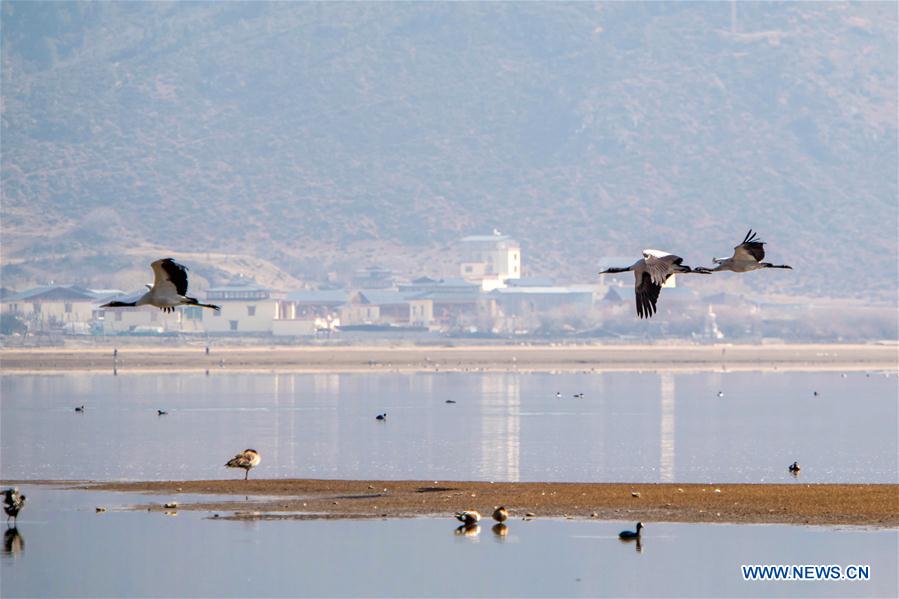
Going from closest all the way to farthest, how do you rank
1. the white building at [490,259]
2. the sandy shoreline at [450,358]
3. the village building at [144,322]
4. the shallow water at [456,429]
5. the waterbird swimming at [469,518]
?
the waterbird swimming at [469,518] < the shallow water at [456,429] < the sandy shoreline at [450,358] < the village building at [144,322] < the white building at [490,259]

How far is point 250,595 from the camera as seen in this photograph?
23.0 m

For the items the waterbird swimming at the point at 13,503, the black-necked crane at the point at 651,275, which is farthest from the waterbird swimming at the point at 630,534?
the waterbird swimming at the point at 13,503

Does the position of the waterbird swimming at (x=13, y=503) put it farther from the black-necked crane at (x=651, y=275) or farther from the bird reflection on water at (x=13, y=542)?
the black-necked crane at (x=651, y=275)

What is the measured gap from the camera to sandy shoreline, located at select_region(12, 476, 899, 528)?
95.3ft

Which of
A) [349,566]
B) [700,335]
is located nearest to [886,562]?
[349,566]

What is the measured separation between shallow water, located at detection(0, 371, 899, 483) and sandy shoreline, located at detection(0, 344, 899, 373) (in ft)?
47.7

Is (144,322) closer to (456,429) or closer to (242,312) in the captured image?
(242,312)

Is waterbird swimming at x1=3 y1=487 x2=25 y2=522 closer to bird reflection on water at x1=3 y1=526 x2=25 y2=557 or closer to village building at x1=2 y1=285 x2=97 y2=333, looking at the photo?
bird reflection on water at x1=3 y1=526 x2=25 y2=557

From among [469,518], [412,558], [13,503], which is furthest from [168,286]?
[13,503]

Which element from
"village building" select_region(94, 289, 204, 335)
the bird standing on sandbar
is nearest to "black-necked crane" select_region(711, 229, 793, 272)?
the bird standing on sandbar

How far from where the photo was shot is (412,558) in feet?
82.9

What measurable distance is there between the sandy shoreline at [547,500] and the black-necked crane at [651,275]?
8.52 meters

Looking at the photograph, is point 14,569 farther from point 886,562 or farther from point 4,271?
point 4,271

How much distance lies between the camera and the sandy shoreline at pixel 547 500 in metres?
29.0
